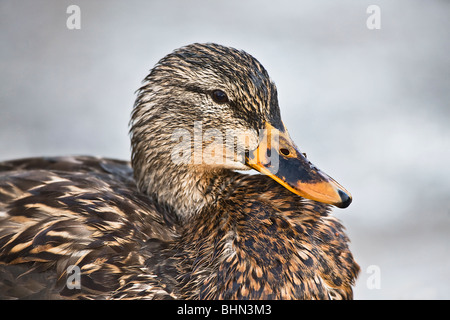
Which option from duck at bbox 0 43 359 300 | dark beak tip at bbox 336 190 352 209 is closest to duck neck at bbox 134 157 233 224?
duck at bbox 0 43 359 300

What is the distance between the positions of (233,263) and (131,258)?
0.37m

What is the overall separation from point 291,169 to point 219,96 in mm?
395

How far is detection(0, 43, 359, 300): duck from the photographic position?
189cm

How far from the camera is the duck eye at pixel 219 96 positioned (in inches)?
81.5

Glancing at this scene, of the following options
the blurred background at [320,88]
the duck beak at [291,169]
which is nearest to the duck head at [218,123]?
the duck beak at [291,169]

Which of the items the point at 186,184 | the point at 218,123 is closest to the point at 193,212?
the point at 186,184

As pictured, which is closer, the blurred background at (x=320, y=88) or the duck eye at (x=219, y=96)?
the duck eye at (x=219, y=96)

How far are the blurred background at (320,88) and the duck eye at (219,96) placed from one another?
1.58m

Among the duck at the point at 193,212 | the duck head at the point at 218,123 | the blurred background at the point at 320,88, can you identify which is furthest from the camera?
the blurred background at the point at 320,88

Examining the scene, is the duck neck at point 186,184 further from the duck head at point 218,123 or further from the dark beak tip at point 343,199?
the dark beak tip at point 343,199

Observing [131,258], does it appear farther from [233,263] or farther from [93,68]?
[93,68]

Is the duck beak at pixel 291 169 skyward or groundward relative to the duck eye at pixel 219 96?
groundward

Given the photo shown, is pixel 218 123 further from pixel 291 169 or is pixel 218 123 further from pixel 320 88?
pixel 320 88

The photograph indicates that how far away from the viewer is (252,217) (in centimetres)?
203
